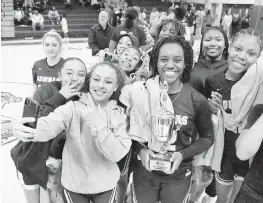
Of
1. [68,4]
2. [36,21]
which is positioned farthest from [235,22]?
[36,21]

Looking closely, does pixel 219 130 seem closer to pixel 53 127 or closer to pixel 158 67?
pixel 158 67

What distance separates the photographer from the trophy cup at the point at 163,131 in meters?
1.50

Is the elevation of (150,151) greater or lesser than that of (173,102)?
lesser

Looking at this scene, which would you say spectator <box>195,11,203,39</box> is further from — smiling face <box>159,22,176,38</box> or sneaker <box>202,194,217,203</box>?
sneaker <box>202,194,217,203</box>

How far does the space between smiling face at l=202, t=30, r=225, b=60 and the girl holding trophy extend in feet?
2.03

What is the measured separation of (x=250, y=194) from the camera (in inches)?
50.6

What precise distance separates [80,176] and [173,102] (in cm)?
64

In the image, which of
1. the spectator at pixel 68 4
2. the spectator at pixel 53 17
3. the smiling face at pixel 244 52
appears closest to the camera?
the smiling face at pixel 244 52

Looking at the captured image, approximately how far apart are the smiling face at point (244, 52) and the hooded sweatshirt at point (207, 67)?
1.60 ft

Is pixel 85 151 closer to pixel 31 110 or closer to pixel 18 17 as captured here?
pixel 31 110

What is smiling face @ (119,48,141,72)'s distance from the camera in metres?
2.53

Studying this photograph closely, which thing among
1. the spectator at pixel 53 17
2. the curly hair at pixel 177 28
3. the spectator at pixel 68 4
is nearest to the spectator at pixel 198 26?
the spectator at pixel 53 17

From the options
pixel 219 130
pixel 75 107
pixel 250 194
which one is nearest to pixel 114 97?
pixel 75 107

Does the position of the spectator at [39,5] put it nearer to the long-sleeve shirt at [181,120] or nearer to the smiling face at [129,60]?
the smiling face at [129,60]
